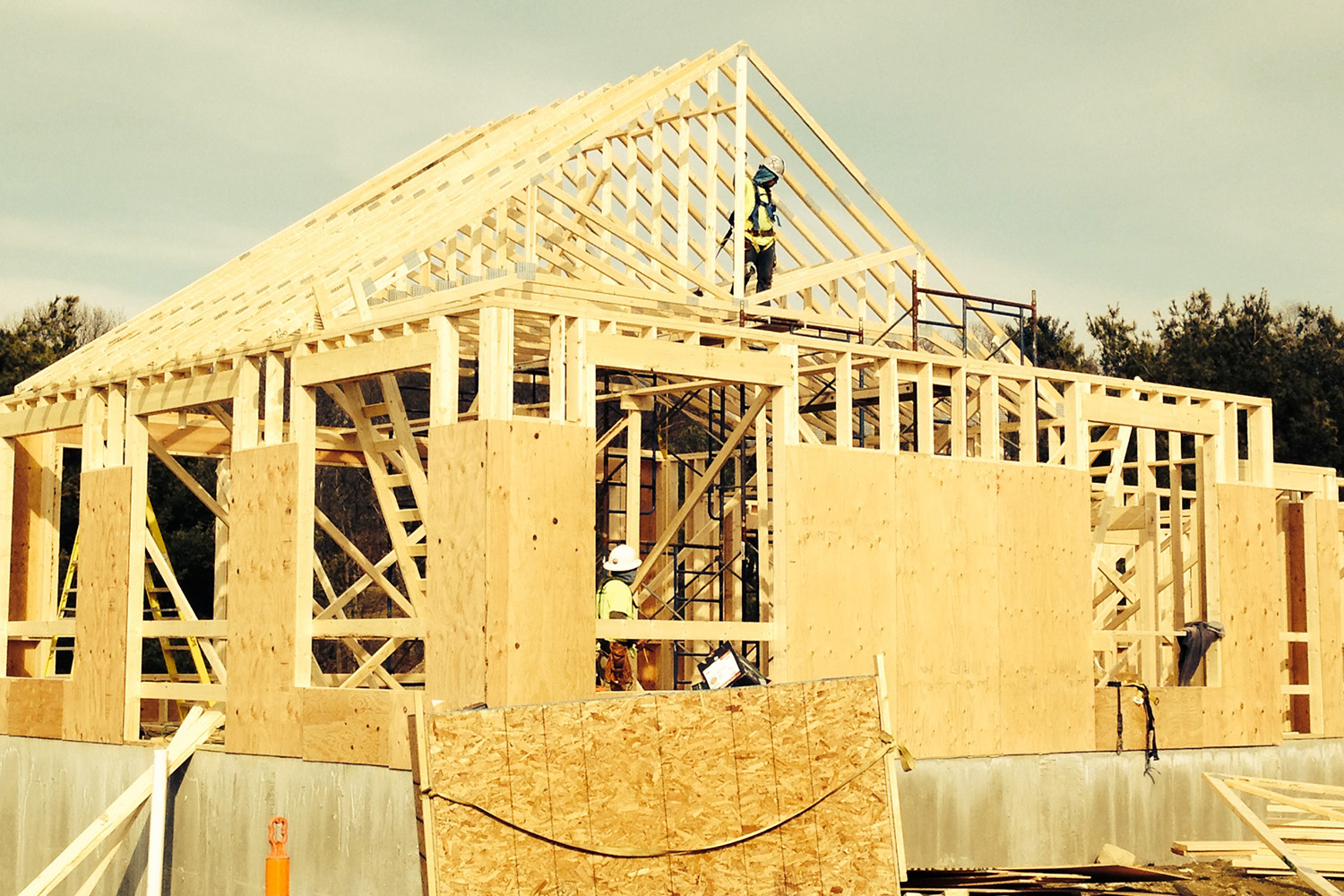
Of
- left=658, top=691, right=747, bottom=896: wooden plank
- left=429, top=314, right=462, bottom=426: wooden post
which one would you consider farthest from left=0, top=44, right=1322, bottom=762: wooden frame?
left=658, top=691, right=747, bottom=896: wooden plank

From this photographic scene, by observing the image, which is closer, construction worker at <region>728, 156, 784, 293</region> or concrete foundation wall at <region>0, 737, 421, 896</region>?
concrete foundation wall at <region>0, 737, 421, 896</region>

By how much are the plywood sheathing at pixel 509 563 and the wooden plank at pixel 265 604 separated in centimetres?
171

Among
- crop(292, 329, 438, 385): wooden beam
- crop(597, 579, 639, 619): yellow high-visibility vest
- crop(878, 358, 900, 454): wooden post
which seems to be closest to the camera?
crop(292, 329, 438, 385): wooden beam

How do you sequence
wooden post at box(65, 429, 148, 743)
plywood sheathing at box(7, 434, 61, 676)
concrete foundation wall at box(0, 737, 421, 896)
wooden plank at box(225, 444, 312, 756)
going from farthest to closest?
plywood sheathing at box(7, 434, 61, 676) → wooden post at box(65, 429, 148, 743) → wooden plank at box(225, 444, 312, 756) → concrete foundation wall at box(0, 737, 421, 896)

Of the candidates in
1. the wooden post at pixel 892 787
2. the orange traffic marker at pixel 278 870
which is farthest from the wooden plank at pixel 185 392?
the wooden post at pixel 892 787

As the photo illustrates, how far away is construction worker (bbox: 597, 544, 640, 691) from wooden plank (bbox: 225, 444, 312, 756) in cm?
253

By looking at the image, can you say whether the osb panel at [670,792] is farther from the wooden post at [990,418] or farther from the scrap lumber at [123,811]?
the wooden post at [990,418]

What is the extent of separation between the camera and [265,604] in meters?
14.5

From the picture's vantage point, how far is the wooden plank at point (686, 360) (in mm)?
13672

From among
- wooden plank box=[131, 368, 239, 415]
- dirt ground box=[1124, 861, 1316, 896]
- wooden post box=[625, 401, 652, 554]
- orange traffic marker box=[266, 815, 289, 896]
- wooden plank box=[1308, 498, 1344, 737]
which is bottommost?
dirt ground box=[1124, 861, 1316, 896]

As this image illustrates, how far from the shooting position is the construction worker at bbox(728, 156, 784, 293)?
1786 centimetres

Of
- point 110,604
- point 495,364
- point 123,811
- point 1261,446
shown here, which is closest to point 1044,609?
point 1261,446

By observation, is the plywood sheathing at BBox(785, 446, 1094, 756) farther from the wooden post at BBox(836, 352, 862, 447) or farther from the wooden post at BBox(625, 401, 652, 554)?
the wooden post at BBox(625, 401, 652, 554)

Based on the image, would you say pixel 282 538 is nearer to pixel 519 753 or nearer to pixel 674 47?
pixel 519 753
